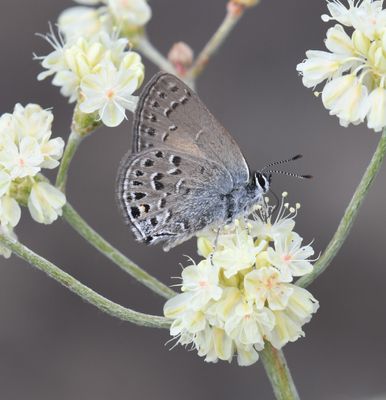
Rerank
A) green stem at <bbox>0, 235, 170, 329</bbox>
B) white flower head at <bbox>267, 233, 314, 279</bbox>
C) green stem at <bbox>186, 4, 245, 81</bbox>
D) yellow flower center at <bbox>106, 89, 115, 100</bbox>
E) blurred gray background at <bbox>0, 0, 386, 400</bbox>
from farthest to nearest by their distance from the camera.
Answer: blurred gray background at <bbox>0, 0, 386, 400</bbox> < green stem at <bbox>186, 4, 245, 81</bbox> < yellow flower center at <bbox>106, 89, 115, 100</bbox> < white flower head at <bbox>267, 233, 314, 279</bbox> < green stem at <bbox>0, 235, 170, 329</bbox>

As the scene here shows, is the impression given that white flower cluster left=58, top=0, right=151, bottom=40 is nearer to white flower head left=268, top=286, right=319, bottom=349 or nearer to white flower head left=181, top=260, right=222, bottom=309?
white flower head left=181, top=260, right=222, bottom=309

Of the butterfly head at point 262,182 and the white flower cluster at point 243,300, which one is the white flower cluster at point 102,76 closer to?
the butterfly head at point 262,182

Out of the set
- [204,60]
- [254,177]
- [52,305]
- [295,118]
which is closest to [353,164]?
[295,118]

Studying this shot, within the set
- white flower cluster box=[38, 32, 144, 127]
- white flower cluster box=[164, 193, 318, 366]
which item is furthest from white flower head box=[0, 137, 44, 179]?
white flower cluster box=[164, 193, 318, 366]

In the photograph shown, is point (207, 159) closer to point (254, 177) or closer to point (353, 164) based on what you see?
point (254, 177)

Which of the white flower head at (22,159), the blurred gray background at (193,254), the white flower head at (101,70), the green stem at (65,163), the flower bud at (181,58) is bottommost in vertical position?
the blurred gray background at (193,254)

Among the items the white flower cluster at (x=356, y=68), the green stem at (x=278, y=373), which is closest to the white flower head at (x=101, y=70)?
the white flower cluster at (x=356, y=68)

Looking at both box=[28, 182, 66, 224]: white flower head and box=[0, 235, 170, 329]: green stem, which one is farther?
box=[28, 182, 66, 224]: white flower head
